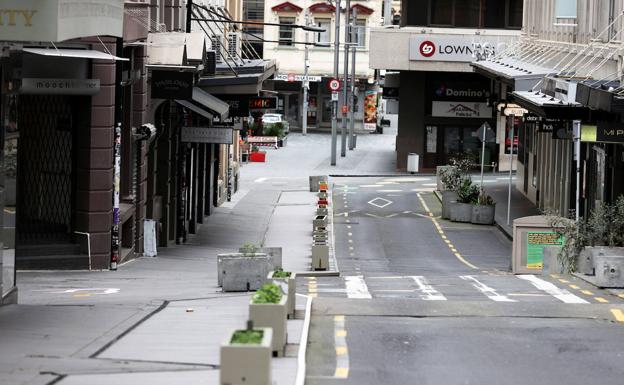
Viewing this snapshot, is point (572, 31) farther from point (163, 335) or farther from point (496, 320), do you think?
point (163, 335)

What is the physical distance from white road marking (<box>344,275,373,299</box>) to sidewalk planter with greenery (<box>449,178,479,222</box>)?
15.6m

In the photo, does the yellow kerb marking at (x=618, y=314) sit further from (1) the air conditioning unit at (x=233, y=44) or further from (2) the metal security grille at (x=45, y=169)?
(1) the air conditioning unit at (x=233, y=44)

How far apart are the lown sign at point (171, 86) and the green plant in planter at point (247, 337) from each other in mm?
18554

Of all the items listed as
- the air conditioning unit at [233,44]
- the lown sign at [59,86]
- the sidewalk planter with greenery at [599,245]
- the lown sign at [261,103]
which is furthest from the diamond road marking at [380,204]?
the lown sign at [59,86]

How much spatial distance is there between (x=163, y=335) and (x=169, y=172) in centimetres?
1888

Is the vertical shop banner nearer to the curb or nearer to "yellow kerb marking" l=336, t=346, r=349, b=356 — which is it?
the curb

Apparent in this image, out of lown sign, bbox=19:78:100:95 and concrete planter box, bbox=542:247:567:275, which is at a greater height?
lown sign, bbox=19:78:100:95

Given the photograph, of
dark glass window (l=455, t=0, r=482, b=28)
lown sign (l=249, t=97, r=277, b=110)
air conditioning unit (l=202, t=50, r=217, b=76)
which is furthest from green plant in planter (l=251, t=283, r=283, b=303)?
dark glass window (l=455, t=0, r=482, b=28)

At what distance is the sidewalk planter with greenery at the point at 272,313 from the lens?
1368 centimetres

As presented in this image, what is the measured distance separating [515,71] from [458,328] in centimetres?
2667

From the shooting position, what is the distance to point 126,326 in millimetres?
16375

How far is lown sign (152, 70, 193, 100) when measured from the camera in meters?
29.1

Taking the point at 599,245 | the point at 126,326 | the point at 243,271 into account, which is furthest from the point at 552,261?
the point at 126,326

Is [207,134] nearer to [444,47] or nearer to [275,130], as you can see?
[444,47]
